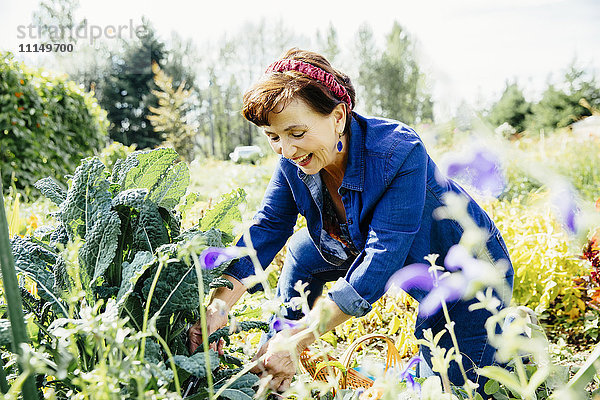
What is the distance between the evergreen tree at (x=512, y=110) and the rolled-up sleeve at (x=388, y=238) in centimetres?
2034

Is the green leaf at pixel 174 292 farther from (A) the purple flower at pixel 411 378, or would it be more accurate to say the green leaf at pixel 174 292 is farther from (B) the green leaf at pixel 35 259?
(A) the purple flower at pixel 411 378

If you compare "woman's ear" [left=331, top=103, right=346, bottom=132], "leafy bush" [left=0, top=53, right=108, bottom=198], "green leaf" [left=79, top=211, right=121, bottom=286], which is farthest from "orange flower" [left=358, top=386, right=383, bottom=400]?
"leafy bush" [left=0, top=53, right=108, bottom=198]

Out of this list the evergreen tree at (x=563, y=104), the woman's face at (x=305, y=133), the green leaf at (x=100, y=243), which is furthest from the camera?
the evergreen tree at (x=563, y=104)

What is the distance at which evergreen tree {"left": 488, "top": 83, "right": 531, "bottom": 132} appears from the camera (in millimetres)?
20078

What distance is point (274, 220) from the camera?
1.63 meters

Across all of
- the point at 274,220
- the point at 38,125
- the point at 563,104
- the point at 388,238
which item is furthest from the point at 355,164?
the point at 563,104

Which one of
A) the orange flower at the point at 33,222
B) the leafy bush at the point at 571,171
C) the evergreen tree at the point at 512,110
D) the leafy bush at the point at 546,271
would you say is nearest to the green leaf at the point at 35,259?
the orange flower at the point at 33,222

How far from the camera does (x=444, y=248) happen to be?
1521 millimetres

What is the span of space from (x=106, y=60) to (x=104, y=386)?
23.3 m

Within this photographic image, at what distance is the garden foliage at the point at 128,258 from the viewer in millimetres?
825

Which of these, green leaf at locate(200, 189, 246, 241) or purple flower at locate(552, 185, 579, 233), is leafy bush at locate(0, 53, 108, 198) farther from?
purple flower at locate(552, 185, 579, 233)

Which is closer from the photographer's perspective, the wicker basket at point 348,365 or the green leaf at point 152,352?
the green leaf at point 152,352

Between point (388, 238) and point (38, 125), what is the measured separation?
481 centimetres

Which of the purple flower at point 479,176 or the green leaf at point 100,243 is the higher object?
the green leaf at point 100,243
